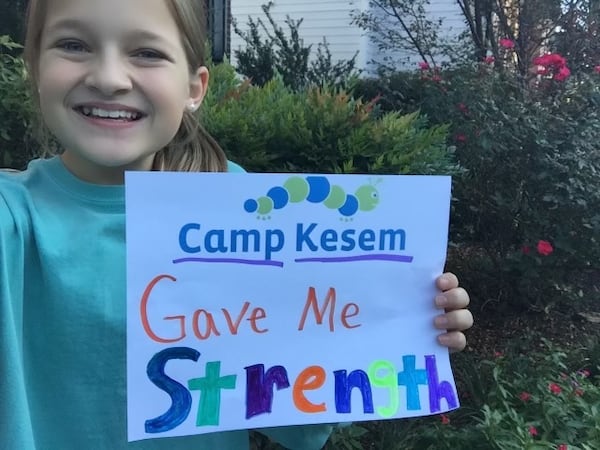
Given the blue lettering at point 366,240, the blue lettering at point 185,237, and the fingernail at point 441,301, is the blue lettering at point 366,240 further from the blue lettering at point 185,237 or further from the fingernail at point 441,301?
the blue lettering at point 185,237

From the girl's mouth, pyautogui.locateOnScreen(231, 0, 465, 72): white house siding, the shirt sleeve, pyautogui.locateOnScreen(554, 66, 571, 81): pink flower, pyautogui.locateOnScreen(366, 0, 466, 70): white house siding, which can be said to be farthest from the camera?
pyautogui.locateOnScreen(231, 0, 465, 72): white house siding

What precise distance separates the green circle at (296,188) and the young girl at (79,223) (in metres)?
0.26

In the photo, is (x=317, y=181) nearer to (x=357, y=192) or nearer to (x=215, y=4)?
(x=357, y=192)

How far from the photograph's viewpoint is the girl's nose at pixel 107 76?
122 cm

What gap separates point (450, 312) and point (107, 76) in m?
0.83

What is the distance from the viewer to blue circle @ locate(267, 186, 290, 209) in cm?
137

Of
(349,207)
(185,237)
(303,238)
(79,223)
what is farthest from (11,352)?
(349,207)

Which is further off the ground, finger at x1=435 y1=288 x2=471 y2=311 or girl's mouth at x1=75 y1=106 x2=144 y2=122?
girl's mouth at x1=75 y1=106 x2=144 y2=122

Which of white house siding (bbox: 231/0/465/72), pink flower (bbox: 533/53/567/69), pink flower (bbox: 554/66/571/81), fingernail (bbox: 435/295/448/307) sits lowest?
fingernail (bbox: 435/295/448/307)

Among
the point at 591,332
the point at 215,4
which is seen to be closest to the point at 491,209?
the point at 591,332

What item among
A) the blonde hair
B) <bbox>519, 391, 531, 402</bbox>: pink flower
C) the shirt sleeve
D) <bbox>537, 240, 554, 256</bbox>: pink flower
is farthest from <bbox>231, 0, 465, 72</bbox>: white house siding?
the shirt sleeve

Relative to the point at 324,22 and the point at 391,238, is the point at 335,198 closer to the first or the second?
the point at 391,238

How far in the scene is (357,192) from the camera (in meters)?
1.42

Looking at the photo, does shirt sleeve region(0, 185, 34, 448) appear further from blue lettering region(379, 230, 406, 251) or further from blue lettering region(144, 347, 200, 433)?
blue lettering region(379, 230, 406, 251)
